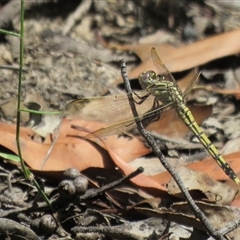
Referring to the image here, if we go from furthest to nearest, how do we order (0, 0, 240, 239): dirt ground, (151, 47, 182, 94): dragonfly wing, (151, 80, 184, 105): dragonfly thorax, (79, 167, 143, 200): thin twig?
(0, 0, 240, 239): dirt ground, (151, 47, 182, 94): dragonfly wing, (151, 80, 184, 105): dragonfly thorax, (79, 167, 143, 200): thin twig

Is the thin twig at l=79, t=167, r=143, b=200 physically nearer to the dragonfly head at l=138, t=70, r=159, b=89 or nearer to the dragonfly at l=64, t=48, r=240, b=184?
the dragonfly at l=64, t=48, r=240, b=184

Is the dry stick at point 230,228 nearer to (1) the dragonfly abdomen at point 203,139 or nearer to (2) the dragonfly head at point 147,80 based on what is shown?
(1) the dragonfly abdomen at point 203,139

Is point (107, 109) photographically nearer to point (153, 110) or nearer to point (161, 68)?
point (153, 110)

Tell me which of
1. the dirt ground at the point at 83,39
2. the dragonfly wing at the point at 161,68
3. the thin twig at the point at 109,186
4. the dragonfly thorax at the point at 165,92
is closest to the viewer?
the thin twig at the point at 109,186

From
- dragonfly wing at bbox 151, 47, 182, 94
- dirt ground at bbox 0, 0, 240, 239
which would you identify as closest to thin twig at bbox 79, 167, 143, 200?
dirt ground at bbox 0, 0, 240, 239

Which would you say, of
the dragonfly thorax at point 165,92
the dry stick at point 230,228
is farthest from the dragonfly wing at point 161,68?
the dry stick at point 230,228

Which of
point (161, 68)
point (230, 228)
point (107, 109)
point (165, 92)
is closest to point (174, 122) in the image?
point (165, 92)

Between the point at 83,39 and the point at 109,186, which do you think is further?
the point at 83,39
